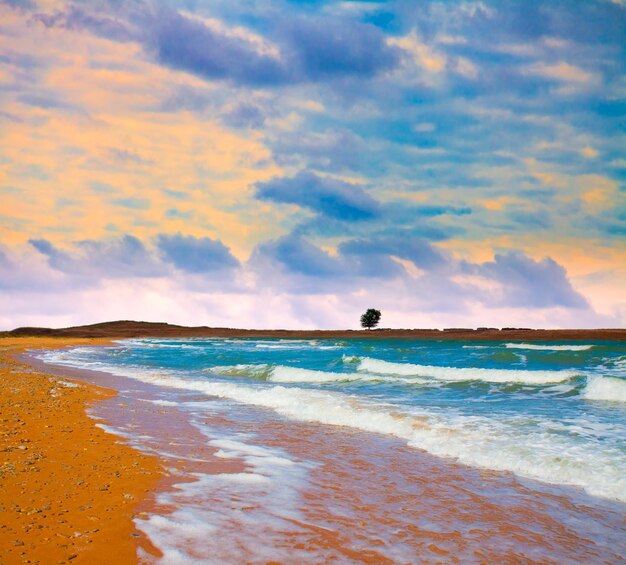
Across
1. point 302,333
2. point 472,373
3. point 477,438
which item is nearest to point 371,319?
point 302,333

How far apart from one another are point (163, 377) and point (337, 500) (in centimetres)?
1813

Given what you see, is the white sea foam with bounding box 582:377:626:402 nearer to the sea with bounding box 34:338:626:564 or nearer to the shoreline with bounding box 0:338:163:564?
the sea with bounding box 34:338:626:564

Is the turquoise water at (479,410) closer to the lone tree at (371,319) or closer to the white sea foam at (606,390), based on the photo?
the white sea foam at (606,390)

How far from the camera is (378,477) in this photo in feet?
24.1

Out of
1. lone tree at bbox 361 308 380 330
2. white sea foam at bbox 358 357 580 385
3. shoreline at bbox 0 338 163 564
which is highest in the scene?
lone tree at bbox 361 308 380 330

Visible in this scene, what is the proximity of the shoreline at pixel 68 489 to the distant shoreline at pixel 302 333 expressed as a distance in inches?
3172

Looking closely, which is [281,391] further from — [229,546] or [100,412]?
[229,546]

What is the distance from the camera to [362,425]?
1177cm

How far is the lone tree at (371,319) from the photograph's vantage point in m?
123

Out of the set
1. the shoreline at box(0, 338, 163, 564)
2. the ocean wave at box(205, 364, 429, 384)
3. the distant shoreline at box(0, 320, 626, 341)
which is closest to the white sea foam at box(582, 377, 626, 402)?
the ocean wave at box(205, 364, 429, 384)

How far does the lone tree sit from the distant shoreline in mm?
1866

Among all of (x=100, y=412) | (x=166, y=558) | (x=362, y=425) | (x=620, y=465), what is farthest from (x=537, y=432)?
(x=100, y=412)

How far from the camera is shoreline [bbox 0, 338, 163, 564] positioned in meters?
4.40

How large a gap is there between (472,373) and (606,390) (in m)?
8.49
